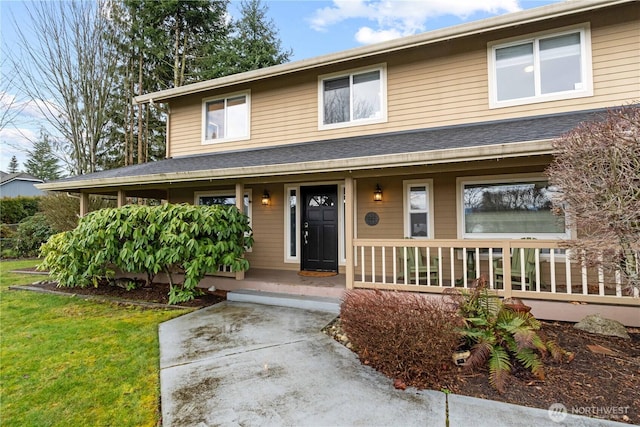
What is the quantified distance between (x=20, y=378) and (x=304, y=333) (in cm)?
308

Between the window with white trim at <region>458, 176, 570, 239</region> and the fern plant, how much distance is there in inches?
111

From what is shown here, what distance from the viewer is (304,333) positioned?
4258 millimetres

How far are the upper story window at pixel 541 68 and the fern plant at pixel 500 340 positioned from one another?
15.2 ft

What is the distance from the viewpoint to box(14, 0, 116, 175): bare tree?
12.7 m

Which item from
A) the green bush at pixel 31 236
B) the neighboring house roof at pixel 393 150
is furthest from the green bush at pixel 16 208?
the neighboring house roof at pixel 393 150

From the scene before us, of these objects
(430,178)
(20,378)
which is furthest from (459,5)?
(20,378)

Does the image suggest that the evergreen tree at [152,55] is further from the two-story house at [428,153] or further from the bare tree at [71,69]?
the two-story house at [428,153]

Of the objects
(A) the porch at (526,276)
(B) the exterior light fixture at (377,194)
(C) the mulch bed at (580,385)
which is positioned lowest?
(C) the mulch bed at (580,385)

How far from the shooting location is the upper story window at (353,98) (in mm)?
7195

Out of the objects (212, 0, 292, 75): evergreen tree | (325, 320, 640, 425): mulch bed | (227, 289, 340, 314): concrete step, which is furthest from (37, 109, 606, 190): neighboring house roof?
(212, 0, 292, 75): evergreen tree

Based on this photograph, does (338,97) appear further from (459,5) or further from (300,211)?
(459,5)

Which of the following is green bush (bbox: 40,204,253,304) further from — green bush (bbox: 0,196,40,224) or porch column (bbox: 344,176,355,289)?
green bush (bbox: 0,196,40,224)

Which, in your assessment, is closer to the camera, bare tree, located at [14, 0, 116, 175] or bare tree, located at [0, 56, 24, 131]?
→ bare tree, located at [0, 56, 24, 131]

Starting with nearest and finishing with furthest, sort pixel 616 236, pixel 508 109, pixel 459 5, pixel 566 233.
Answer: pixel 616 236 → pixel 566 233 → pixel 508 109 → pixel 459 5
